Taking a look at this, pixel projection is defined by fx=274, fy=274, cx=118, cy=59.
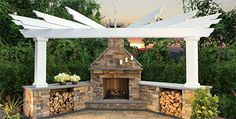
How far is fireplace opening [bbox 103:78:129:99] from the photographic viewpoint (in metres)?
11.0

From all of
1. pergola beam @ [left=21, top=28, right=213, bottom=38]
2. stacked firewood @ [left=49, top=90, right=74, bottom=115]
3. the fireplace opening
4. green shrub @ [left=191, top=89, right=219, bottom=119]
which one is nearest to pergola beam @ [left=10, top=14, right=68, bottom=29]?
pergola beam @ [left=21, top=28, right=213, bottom=38]

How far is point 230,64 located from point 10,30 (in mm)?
11198

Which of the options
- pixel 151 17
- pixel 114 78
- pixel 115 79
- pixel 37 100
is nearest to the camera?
pixel 37 100

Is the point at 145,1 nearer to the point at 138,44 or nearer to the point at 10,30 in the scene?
the point at 138,44

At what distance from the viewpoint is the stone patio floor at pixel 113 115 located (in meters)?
8.88

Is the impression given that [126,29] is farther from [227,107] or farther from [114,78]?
[227,107]

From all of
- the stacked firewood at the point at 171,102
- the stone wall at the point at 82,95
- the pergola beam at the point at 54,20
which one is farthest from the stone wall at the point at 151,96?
the pergola beam at the point at 54,20

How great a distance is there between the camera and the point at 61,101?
941 cm

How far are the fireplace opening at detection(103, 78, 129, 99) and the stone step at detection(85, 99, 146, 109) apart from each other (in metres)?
0.62

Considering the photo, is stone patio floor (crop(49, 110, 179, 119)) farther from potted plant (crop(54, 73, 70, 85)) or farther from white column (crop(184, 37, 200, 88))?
white column (crop(184, 37, 200, 88))

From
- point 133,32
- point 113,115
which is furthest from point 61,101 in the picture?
point 133,32

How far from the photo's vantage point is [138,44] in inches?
656

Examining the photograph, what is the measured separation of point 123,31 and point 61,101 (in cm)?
348

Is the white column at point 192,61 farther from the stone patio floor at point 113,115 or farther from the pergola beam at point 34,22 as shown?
the pergola beam at point 34,22
